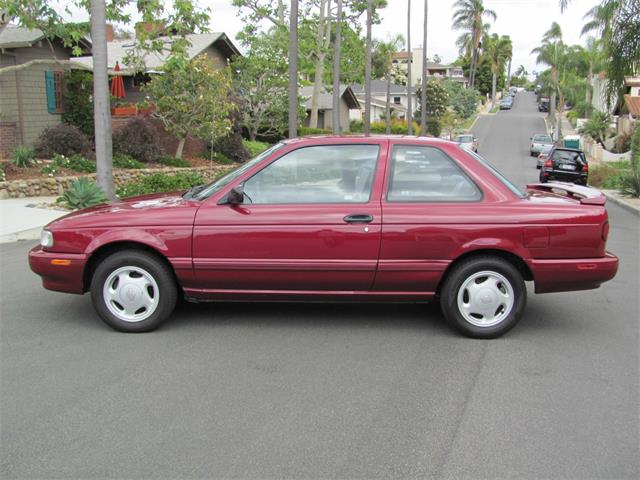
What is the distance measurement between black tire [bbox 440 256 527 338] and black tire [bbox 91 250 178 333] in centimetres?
228

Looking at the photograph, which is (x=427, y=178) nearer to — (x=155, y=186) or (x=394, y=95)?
(x=155, y=186)

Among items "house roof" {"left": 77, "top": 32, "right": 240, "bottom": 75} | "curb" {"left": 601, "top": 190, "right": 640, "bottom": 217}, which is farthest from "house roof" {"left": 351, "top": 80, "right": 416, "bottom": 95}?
"curb" {"left": 601, "top": 190, "right": 640, "bottom": 217}

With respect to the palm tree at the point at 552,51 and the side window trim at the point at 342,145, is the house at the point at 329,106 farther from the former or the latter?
the side window trim at the point at 342,145

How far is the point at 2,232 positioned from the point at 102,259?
6685 mm

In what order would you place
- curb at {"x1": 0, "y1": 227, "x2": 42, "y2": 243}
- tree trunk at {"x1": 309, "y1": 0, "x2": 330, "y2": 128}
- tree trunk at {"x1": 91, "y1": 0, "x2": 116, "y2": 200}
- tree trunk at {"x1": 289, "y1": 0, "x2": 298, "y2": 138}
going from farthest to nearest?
1. tree trunk at {"x1": 309, "y1": 0, "x2": 330, "y2": 128}
2. tree trunk at {"x1": 289, "y1": 0, "x2": 298, "y2": 138}
3. tree trunk at {"x1": 91, "y1": 0, "x2": 116, "y2": 200}
4. curb at {"x1": 0, "y1": 227, "x2": 42, "y2": 243}

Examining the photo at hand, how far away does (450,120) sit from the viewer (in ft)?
233

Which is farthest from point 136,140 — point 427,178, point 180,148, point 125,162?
point 427,178

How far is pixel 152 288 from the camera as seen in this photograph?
578 cm

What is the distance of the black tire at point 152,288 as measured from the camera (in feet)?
18.6

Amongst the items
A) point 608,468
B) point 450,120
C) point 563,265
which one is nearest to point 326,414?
point 608,468

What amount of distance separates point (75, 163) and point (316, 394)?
15.7 m

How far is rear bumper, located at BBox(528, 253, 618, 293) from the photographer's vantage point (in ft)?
18.7

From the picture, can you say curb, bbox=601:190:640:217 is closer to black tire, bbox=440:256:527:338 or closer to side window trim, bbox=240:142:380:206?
black tire, bbox=440:256:527:338

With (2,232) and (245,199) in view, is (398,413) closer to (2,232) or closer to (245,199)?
(245,199)
